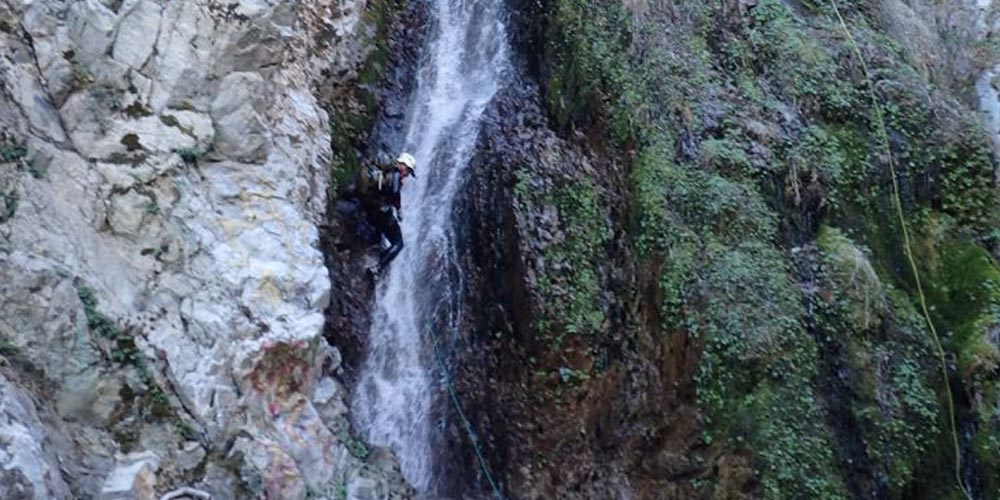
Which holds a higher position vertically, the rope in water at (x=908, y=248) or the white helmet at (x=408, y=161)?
the white helmet at (x=408, y=161)

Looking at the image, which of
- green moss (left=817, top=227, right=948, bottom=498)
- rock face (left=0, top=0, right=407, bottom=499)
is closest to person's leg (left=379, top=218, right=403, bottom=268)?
rock face (left=0, top=0, right=407, bottom=499)

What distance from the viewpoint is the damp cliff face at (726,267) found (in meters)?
8.63

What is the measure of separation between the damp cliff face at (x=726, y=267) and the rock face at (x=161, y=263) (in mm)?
2238

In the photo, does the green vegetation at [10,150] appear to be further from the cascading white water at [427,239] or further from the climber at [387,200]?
the cascading white water at [427,239]

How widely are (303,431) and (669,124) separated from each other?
5.61 m

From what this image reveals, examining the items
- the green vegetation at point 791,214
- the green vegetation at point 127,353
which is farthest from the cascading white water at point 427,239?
the green vegetation at point 127,353

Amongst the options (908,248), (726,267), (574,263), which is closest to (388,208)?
(574,263)

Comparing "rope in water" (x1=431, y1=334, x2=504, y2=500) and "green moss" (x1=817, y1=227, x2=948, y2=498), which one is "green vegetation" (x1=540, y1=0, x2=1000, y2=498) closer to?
"green moss" (x1=817, y1=227, x2=948, y2=498)

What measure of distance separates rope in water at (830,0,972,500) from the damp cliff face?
2.1 inches

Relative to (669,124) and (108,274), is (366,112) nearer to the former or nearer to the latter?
(669,124)

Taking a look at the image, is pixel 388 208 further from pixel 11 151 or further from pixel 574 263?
pixel 11 151

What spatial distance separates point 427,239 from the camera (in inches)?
402

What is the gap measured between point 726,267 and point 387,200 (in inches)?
149

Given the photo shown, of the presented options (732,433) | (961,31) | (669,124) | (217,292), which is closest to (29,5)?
(217,292)
